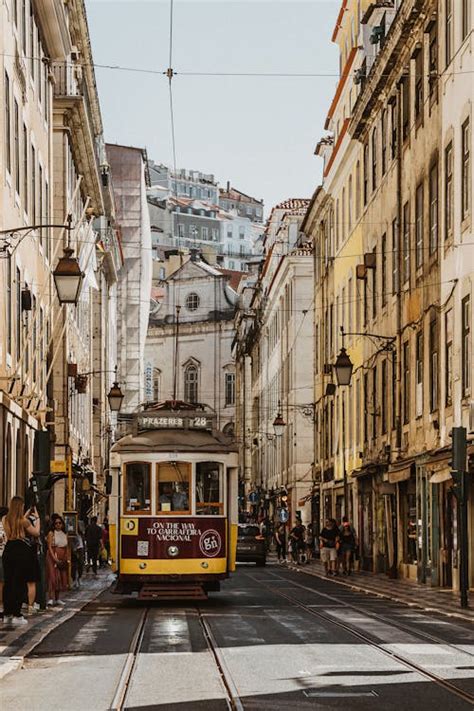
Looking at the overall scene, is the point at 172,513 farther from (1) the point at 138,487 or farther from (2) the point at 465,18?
(2) the point at 465,18

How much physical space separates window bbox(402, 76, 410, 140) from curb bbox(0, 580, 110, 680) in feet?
53.7

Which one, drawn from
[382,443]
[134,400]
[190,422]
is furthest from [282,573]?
[134,400]

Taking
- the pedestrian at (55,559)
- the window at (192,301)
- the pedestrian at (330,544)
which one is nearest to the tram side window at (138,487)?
the pedestrian at (55,559)

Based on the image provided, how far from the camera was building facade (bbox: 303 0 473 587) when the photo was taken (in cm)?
3541

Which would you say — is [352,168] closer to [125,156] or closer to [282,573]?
[282,573]

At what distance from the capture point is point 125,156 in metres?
108

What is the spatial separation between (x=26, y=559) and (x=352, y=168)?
1447 inches

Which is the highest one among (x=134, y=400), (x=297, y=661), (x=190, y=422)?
(x=134, y=400)

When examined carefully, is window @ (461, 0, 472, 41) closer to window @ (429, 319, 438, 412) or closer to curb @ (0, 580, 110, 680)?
window @ (429, 319, 438, 412)

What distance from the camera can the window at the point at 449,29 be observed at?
36.3m

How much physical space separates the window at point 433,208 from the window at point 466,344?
4.09 metres

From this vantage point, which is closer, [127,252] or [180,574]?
[180,574]

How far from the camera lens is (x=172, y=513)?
28766 mm

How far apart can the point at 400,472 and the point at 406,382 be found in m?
2.93
